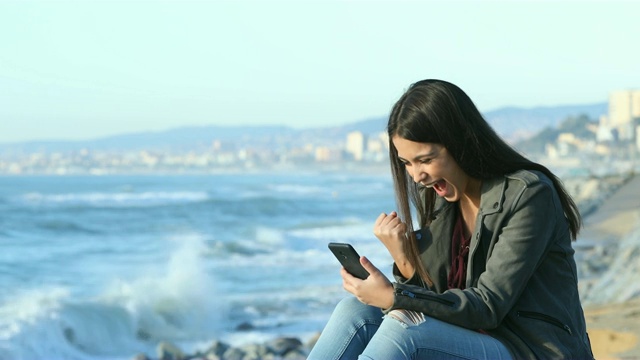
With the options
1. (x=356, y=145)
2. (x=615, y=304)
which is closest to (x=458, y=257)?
(x=615, y=304)

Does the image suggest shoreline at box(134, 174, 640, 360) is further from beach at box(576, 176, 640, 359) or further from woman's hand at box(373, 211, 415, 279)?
woman's hand at box(373, 211, 415, 279)

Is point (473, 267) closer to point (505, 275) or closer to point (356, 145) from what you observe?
point (505, 275)

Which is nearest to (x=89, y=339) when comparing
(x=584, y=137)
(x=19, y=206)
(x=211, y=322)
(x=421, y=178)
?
(x=211, y=322)

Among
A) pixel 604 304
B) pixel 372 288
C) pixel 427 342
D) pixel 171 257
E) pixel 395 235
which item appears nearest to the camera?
pixel 427 342

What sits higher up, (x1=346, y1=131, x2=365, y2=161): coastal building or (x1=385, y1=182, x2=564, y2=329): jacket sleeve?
(x1=385, y1=182, x2=564, y2=329): jacket sleeve

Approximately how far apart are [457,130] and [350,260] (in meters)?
0.35

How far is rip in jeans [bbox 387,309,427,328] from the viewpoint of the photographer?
2.01m

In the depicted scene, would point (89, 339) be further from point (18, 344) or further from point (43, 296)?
point (43, 296)

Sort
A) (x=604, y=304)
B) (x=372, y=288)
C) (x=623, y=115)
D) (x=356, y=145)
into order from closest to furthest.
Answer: (x=372, y=288) → (x=604, y=304) → (x=623, y=115) → (x=356, y=145)

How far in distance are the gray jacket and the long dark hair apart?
4 centimetres

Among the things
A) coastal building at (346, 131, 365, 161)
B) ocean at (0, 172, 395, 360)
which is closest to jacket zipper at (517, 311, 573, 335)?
ocean at (0, 172, 395, 360)

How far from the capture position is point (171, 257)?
16.2 m

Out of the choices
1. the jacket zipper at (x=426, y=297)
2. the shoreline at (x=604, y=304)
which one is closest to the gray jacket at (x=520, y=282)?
the jacket zipper at (x=426, y=297)

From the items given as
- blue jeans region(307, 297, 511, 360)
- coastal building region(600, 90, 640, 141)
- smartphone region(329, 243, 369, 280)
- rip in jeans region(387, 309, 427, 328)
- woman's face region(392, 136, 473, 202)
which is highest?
woman's face region(392, 136, 473, 202)
